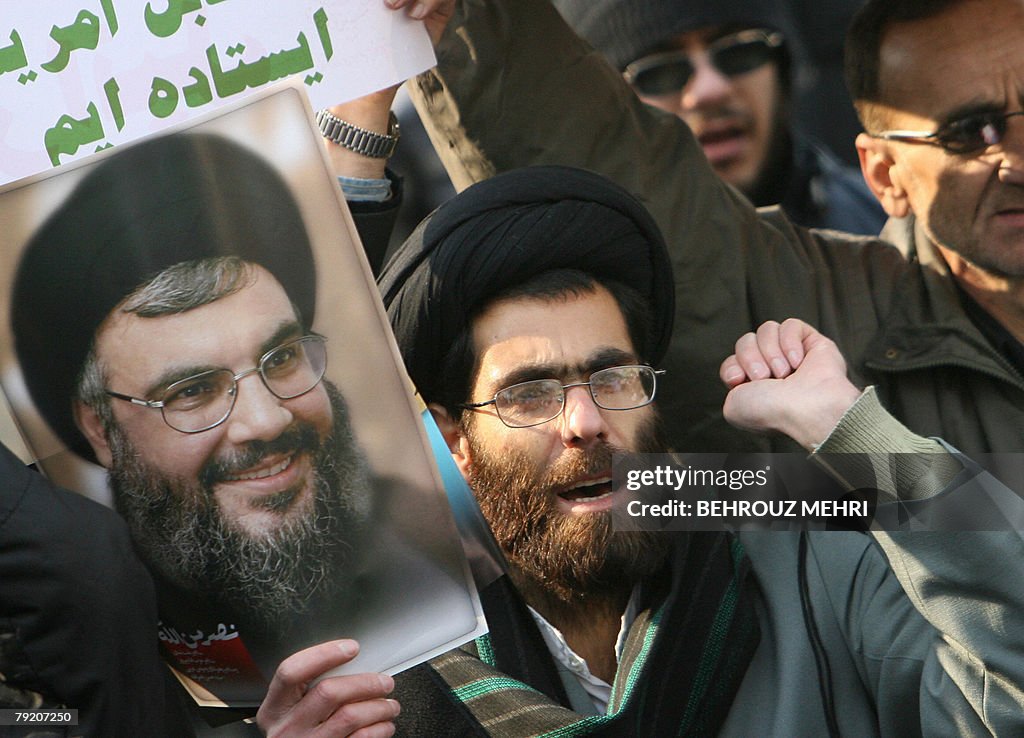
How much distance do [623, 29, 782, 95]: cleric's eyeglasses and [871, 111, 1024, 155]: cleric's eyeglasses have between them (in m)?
0.70

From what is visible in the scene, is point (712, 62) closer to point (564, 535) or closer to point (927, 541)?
point (564, 535)

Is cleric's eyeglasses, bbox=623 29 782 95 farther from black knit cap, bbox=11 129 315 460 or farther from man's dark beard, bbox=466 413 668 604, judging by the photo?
black knit cap, bbox=11 129 315 460

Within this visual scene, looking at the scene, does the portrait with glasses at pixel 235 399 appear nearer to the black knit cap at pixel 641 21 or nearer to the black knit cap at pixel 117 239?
the black knit cap at pixel 117 239

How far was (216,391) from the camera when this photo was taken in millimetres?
1745

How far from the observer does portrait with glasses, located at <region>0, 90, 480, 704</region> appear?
68.7 inches

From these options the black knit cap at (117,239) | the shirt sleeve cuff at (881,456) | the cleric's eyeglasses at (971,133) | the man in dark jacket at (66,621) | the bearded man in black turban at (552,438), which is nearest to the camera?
the man in dark jacket at (66,621)

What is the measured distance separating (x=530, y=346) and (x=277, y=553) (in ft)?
1.84

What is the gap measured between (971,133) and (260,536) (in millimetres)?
1452

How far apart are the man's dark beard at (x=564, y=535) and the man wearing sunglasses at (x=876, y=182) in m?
0.31

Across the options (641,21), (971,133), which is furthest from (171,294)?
(641,21)

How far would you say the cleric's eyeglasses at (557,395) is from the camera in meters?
2.08

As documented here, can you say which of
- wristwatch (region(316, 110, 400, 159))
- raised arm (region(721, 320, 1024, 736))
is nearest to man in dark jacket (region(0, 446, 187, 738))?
wristwatch (region(316, 110, 400, 159))

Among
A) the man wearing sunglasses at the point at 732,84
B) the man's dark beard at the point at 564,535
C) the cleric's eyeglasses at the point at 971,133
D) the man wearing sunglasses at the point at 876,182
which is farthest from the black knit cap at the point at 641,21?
the man's dark beard at the point at 564,535

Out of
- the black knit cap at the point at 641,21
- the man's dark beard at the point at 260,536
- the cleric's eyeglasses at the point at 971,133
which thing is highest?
the black knit cap at the point at 641,21
